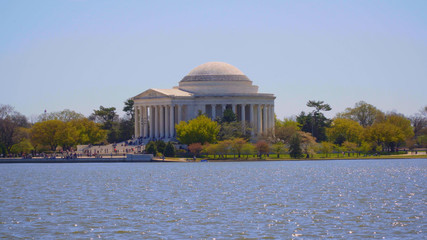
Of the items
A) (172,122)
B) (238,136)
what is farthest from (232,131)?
(172,122)

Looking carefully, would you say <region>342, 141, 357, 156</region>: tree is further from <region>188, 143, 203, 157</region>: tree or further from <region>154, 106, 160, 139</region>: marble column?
<region>154, 106, 160, 139</region>: marble column

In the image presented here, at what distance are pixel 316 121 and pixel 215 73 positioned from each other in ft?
78.0

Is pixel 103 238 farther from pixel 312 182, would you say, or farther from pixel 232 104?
pixel 232 104

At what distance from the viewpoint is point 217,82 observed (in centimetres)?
17762

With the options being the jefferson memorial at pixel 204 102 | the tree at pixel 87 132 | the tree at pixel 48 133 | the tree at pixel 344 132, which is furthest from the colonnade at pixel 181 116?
the tree at pixel 48 133

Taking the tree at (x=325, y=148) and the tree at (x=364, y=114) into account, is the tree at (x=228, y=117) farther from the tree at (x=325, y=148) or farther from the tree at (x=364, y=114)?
the tree at (x=364, y=114)

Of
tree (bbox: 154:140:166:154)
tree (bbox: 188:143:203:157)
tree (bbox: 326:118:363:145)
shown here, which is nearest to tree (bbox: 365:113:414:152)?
tree (bbox: 326:118:363:145)

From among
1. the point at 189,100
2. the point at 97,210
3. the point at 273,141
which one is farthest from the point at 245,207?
the point at 189,100

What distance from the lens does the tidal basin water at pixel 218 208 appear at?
45375 millimetres

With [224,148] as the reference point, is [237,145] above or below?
above

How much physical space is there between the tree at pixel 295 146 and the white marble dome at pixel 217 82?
3731 centimetres

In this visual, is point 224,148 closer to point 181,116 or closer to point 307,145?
point 307,145

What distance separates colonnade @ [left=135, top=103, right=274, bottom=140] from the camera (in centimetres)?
17162

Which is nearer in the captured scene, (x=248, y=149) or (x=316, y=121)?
(x=248, y=149)
